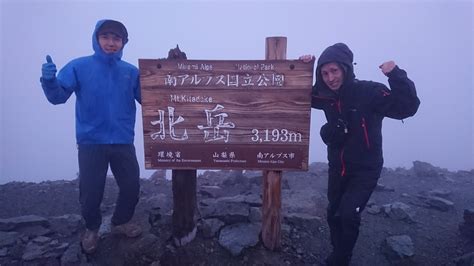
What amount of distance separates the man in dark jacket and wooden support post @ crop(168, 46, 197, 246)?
6.10ft

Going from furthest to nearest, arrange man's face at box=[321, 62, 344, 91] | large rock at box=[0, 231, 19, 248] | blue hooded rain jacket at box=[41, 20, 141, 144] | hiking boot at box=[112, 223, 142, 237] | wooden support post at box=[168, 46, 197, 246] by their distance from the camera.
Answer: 1. large rock at box=[0, 231, 19, 248]
2. hiking boot at box=[112, 223, 142, 237]
3. wooden support post at box=[168, 46, 197, 246]
4. blue hooded rain jacket at box=[41, 20, 141, 144]
5. man's face at box=[321, 62, 344, 91]

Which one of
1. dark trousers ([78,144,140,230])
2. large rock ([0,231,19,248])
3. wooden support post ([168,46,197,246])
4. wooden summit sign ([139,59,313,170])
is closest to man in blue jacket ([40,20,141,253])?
dark trousers ([78,144,140,230])

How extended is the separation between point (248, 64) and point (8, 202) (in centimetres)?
579

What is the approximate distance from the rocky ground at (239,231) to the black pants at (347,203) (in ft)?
2.24

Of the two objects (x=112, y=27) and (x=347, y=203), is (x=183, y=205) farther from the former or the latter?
(x=112, y=27)

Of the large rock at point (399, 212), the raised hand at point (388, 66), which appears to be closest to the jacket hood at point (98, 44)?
the raised hand at point (388, 66)

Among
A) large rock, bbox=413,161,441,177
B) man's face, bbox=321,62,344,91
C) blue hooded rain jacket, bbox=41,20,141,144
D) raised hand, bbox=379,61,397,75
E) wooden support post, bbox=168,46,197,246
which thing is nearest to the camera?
raised hand, bbox=379,61,397,75

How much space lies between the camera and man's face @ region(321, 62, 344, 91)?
419 centimetres

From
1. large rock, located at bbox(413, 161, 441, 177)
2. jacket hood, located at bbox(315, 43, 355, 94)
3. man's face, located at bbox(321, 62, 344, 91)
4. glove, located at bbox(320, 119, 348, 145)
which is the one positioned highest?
jacket hood, located at bbox(315, 43, 355, 94)

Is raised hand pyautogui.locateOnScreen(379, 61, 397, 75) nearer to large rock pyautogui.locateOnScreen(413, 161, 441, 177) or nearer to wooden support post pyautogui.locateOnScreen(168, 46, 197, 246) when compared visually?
wooden support post pyautogui.locateOnScreen(168, 46, 197, 246)

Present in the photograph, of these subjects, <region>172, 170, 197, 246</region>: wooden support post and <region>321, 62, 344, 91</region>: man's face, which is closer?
<region>321, 62, 344, 91</region>: man's face

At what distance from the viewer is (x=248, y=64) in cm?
434

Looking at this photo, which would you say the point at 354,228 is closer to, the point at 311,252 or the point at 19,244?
the point at 311,252

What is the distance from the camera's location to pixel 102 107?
4.53 metres
